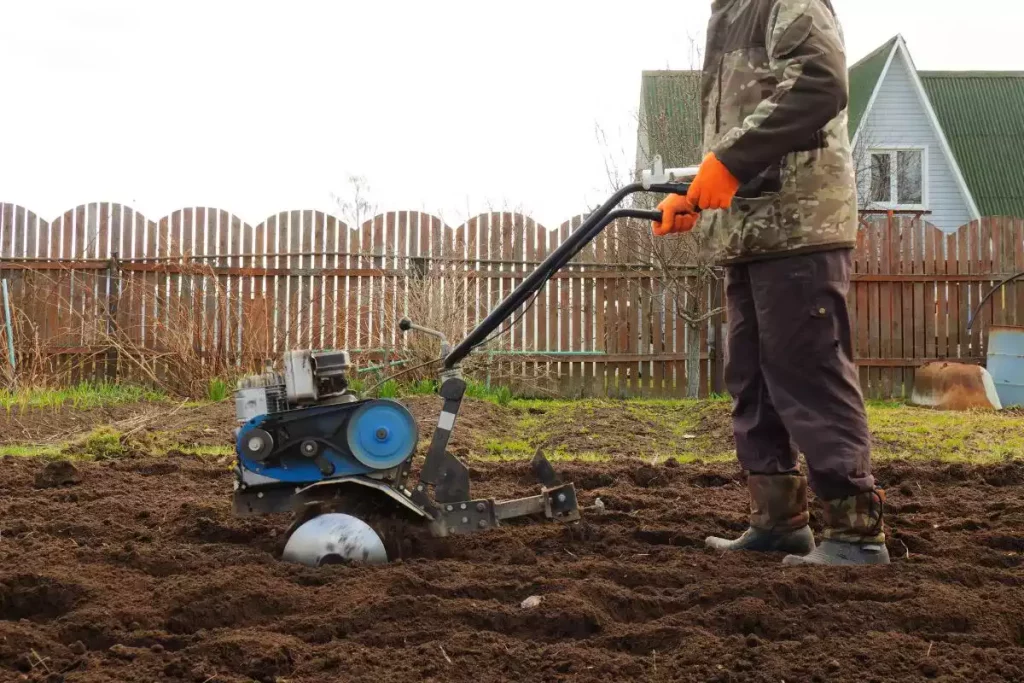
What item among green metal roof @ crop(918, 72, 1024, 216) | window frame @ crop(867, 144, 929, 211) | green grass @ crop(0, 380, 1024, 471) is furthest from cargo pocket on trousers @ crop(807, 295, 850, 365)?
green metal roof @ crop(918, 72, 1024, 216)

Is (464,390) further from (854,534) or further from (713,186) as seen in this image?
(854,534)

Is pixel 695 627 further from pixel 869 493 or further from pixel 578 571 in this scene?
pixel 869 493

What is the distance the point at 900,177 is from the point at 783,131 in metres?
19.6

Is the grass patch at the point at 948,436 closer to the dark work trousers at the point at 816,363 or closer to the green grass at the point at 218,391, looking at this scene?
the dark work trousers at the point at 816,363

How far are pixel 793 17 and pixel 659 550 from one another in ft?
5.88

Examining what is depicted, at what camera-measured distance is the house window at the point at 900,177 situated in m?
20.8

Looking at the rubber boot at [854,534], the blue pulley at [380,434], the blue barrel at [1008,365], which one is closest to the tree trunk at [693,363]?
the blue barrel at [1008,365]

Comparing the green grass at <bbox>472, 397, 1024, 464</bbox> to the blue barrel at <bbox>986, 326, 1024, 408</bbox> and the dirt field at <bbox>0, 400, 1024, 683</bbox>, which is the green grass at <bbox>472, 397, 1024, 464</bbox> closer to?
the blue barrel at <bbox>986, 326, 1024, 408</bbox>

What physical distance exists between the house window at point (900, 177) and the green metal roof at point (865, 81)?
0.84m

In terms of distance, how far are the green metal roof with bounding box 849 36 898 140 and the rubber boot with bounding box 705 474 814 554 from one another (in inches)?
703

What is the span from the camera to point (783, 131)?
126 inches

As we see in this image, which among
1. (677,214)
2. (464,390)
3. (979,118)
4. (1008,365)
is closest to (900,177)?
A: (979,118)

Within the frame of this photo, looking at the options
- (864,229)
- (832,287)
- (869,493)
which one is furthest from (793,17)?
(864,229)

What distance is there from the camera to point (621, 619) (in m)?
2.75
